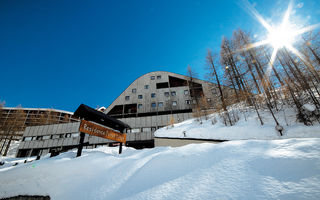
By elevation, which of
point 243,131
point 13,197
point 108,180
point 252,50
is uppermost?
point 252,50

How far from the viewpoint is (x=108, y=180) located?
10.9ft

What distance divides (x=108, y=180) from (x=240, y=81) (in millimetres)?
14078

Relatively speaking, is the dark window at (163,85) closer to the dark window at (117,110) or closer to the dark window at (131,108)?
the dark window at (131,108)

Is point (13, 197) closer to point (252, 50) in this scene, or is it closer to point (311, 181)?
point (311, 181)

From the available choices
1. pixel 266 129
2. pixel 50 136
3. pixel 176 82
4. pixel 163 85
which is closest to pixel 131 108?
pixel 163 85

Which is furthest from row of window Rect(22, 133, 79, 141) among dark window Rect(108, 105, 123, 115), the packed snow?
the packed snow

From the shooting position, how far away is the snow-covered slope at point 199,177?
178 centimetres

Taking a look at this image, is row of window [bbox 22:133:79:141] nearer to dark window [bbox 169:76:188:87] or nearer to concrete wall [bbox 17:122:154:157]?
concrete wall [bbox 17:122:154:157]

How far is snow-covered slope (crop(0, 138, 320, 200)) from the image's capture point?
5.85 ft

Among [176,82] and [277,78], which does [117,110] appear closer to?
[176,82]

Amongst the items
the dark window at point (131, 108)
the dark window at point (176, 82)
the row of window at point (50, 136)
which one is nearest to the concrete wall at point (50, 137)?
the row of window at point (50, 136)

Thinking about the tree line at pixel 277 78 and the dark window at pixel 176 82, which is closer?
the tree line at pixel 277 78

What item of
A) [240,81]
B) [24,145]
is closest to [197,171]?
[240,81]

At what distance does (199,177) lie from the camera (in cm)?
239
